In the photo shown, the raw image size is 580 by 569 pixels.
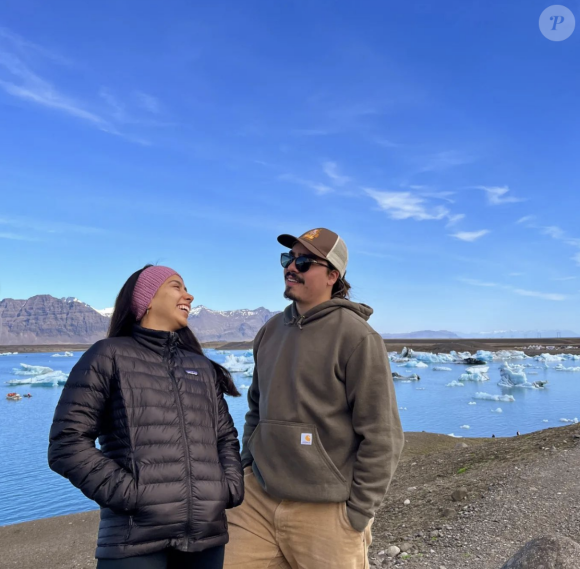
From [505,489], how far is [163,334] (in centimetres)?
458

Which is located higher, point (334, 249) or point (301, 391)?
point (334, 249)

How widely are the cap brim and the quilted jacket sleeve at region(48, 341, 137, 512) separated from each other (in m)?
1.00

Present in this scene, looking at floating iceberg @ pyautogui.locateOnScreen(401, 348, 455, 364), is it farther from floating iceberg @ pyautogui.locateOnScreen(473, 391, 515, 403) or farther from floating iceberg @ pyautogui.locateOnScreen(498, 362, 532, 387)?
floating iceberg @ pyautogui.locateOnScreen(473, 391, 515, 403)

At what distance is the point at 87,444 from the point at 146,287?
2.12 feet

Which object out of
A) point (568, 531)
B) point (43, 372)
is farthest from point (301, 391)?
point (43, 372)

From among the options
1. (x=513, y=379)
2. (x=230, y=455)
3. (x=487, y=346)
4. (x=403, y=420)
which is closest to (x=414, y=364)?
(x=513, y=379)

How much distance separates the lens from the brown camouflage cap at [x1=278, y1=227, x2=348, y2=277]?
238 cm

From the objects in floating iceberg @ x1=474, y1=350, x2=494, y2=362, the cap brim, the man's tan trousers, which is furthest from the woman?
floating iceberg @ x1=474, y1=350, x2=494, y2=362

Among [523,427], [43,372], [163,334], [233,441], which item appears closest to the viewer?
[163,334]

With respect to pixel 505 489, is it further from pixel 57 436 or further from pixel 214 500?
pixel 57 436

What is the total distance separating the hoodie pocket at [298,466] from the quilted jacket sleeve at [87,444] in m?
0.67

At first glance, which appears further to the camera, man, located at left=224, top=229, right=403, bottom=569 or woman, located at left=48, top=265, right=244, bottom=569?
man, located at left=224, top=229, right=403, bottom=569

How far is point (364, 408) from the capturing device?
2.14m

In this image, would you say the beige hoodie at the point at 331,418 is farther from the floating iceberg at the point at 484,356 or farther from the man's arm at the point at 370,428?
the floating iceberg at the point at 484,356
